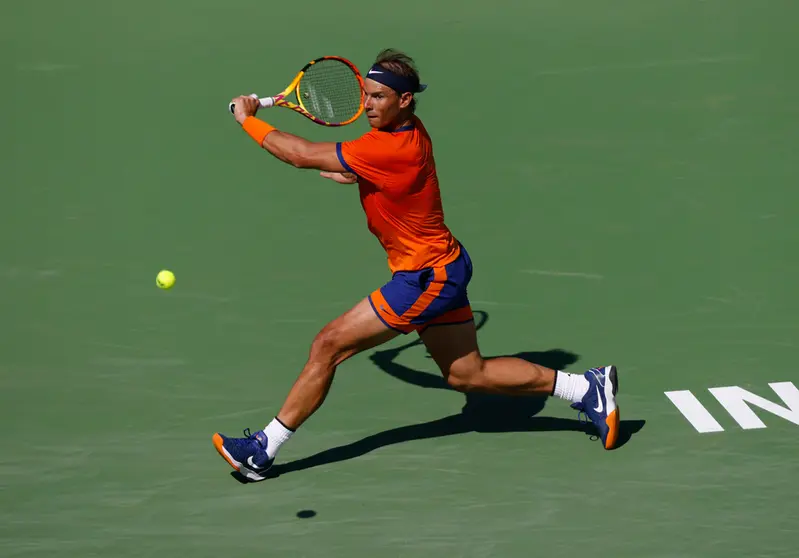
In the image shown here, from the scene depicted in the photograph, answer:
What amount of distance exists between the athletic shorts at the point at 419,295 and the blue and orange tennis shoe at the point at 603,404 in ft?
3.11

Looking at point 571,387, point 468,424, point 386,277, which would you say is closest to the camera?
point 571,387

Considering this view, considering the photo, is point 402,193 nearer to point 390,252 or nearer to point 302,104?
point 390,252

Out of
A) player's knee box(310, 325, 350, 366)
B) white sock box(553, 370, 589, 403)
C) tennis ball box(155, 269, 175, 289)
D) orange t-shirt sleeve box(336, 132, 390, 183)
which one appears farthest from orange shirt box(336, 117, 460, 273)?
tennis ball box(155, 269, 175, 289)

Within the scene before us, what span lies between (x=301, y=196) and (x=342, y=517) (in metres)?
4.35

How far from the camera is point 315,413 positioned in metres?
8.93

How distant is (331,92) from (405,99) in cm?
147

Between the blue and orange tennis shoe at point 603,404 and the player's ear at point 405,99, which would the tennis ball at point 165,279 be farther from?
the blue and orange tennis shoe at point 603,404

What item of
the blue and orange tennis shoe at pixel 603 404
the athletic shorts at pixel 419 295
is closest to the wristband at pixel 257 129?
the athletic shorts at pixel 419 295

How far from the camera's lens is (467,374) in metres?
8.38

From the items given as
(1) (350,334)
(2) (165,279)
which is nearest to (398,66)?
(1) (350,334)

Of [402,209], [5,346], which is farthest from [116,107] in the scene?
[402,209]

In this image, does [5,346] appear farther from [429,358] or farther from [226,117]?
[226,117]

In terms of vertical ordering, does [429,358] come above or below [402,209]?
below

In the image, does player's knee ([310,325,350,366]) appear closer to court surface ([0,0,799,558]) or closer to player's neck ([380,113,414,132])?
court surface ([0,0,799,558])
